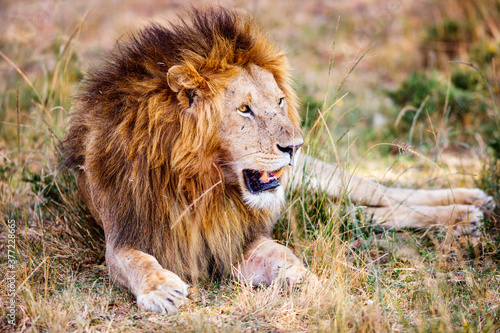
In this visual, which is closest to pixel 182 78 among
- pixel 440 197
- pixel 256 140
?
pixel 256 140

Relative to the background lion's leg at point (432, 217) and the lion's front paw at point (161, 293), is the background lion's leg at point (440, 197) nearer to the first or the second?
the background lion's leg at point (432, 217)


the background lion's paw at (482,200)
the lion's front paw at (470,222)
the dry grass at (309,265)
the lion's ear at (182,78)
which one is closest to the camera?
the dry grass at (309,265)

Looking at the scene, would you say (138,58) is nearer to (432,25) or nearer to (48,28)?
(432,25)

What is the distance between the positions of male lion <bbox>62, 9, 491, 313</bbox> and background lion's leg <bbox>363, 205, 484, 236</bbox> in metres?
1.14

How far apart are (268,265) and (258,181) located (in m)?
0.50

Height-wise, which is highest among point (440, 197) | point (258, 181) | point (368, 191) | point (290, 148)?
point (290, 148)

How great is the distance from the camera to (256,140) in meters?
2.73

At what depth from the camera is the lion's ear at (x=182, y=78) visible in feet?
8.75

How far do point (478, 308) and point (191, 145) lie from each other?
65.0 inches

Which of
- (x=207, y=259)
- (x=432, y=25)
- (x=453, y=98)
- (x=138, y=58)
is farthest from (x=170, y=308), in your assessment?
(x=432, y=25)

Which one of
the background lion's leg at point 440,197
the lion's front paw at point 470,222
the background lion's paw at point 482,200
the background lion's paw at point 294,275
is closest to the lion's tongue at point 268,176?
the background lion's paw at point 294,275

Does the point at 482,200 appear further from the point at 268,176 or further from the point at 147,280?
the point at 147,280

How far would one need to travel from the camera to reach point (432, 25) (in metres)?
8.20

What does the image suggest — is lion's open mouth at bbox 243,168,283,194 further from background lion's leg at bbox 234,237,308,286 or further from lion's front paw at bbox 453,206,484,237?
lion's front paw at bbox 453,206,484,237
